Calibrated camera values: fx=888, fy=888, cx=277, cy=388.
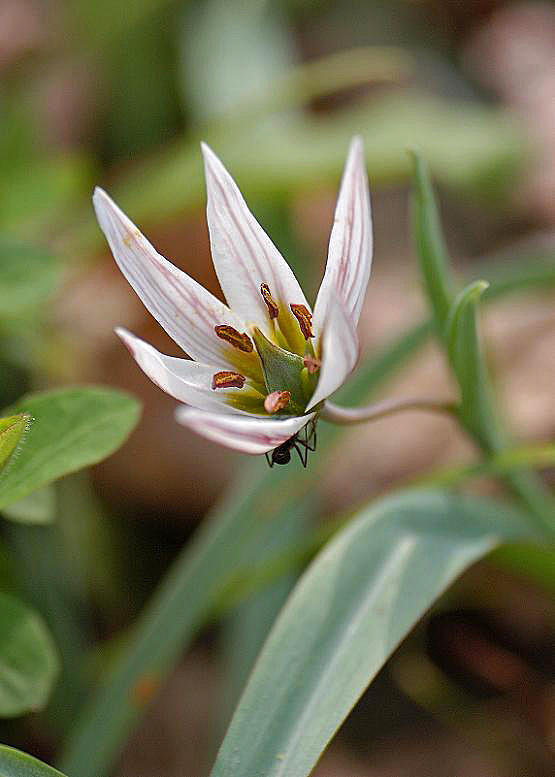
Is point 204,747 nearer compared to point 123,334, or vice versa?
point 123,334

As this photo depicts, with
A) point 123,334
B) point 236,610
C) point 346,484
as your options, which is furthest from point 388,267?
point 123,334

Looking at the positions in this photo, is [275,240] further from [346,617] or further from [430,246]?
[346,617]

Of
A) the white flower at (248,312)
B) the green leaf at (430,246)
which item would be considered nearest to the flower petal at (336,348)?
the white flower at (248,312)

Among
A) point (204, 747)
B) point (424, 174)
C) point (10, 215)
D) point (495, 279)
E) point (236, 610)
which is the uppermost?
point (10, 215)

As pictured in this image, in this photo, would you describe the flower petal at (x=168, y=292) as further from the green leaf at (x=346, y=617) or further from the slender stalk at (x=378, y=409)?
the green leaf at (x=346, y=617)

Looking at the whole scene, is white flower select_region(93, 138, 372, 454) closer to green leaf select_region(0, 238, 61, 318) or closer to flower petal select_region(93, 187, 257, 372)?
flower petal select_region(93, 187, 257, 372)

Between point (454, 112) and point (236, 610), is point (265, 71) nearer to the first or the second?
point (454, 112)
